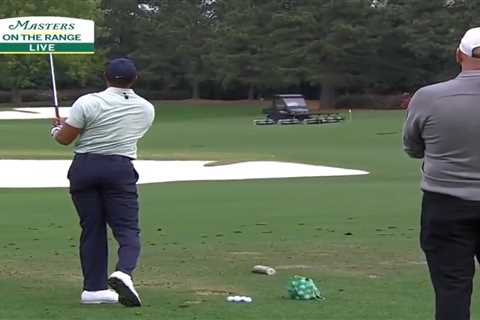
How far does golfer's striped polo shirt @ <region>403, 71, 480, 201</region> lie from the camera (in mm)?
5699

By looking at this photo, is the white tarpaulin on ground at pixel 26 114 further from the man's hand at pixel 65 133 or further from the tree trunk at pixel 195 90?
the man's hand at pixel 65 133

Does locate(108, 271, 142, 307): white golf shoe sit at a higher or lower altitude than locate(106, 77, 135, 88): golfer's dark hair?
lower

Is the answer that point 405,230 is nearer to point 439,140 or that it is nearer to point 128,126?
point 128,126

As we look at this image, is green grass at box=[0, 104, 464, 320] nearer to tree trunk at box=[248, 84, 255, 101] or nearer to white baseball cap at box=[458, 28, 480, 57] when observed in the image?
white baseball cap at box=[458, 28, 480, 57]

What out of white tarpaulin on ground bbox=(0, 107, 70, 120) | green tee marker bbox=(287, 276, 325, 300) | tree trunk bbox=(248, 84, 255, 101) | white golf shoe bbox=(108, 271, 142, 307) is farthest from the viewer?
tree trunk bbox=(248, 84, 255, 101)

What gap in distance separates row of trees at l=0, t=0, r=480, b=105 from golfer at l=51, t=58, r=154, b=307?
67.1m

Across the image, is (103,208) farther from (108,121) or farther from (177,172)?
(177,172)

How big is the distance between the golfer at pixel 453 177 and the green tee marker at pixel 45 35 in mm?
5639

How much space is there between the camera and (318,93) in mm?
94000

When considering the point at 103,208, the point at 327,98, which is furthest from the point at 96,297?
the point at 327,98

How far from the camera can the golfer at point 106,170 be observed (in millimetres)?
7918

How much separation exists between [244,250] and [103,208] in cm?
384

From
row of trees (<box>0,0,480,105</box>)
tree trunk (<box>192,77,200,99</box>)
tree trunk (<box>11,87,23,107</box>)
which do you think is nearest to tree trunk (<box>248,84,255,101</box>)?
row of trees (<box>0,0,480,105</box>)

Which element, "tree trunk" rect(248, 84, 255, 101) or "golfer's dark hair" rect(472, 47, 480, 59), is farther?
"tree trunk" rect(248, 84, 255, 101)
